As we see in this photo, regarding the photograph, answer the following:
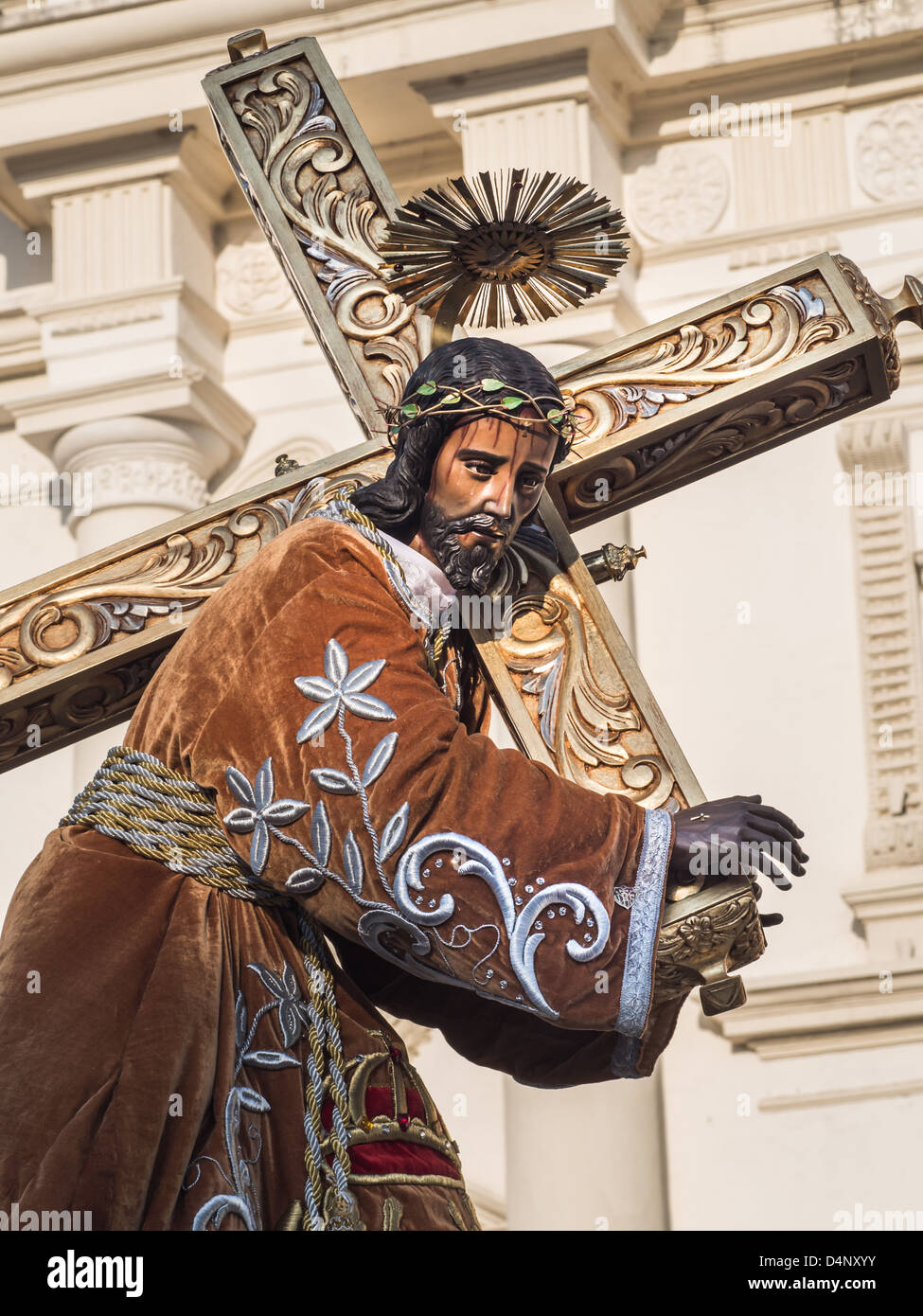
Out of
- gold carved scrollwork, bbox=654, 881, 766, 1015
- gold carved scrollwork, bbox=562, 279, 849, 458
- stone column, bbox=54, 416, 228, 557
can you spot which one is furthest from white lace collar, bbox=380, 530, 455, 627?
stone column, bbox=54, 416, 228, 557

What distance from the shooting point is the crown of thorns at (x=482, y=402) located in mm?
3355

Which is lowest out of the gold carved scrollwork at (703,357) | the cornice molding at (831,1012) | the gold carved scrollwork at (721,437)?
the cornice molding at (831,1012)

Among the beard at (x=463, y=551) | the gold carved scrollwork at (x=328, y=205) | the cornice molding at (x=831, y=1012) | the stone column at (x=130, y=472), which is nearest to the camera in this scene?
the beard at (x=463, y=551)

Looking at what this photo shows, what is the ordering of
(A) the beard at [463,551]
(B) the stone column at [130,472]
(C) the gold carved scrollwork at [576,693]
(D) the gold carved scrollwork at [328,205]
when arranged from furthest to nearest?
(B) the stone column at [130,472]
(D) the gold carved scrollwork at [328,205]
(C) the gold carved scrollwork at [576,693]
(A) the beard at [463,551]

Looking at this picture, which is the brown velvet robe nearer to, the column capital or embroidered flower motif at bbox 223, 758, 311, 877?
embroidered flower motif at bbox 223, 758, 311, 877

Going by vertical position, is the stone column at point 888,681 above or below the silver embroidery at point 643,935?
above

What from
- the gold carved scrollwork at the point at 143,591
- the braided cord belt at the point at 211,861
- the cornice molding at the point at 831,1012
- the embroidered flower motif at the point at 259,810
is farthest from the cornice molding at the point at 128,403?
the embroidered flower motif at the point at 259,810

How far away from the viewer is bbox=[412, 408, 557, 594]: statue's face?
3338mm

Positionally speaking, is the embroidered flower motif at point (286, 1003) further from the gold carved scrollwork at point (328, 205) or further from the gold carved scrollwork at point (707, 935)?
the gold carved scrollwork at point (328, 205)

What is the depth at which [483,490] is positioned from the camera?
3.35 metres

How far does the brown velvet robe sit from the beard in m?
0.12

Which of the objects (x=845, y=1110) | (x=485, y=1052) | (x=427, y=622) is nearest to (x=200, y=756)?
(x=427, y=622)
